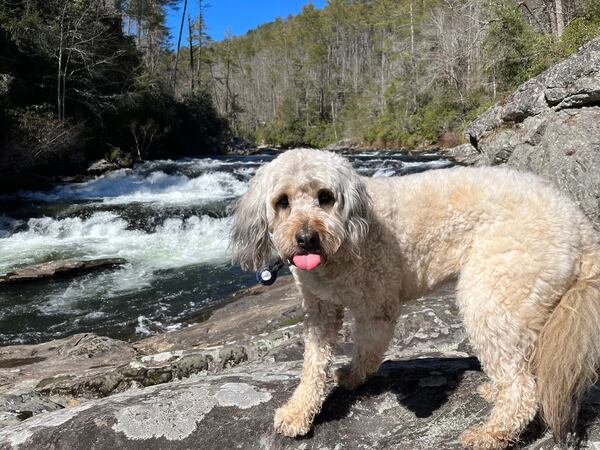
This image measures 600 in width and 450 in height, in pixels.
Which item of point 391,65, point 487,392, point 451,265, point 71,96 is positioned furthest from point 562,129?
point 391,65

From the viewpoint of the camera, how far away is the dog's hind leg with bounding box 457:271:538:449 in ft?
8.20

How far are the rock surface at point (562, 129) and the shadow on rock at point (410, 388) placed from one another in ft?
17.3

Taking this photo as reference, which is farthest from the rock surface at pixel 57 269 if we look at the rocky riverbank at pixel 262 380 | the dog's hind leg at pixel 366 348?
the dog's hind leg at pixel 366 348

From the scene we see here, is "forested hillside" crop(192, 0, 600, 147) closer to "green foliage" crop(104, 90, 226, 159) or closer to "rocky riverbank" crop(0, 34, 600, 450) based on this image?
"rocky riverbank" crop(0, 34, 600, 450)

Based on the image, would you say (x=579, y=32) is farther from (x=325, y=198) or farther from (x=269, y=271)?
(x=269, y=271)

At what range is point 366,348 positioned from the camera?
9.70 ft

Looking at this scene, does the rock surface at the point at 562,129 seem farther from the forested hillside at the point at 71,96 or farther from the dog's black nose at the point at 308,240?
the forested hillside at the point at 71,96

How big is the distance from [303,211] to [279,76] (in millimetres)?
83418

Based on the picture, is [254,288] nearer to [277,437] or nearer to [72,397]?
[72,397]

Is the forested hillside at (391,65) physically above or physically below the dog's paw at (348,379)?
above

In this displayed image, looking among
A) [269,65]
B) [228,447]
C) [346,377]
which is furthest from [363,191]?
[269,65]

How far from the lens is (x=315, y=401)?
9.11 feet

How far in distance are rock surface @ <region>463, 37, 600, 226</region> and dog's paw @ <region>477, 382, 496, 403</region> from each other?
536 cm

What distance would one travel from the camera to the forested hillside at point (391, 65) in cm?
2139
